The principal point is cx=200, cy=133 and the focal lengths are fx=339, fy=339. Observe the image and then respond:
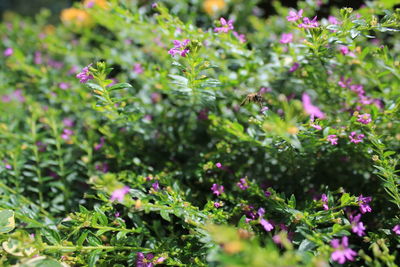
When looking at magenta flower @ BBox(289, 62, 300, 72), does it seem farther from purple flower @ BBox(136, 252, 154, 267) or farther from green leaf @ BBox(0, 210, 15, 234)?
green leaf @ BBox(0, 210, 15, 234)

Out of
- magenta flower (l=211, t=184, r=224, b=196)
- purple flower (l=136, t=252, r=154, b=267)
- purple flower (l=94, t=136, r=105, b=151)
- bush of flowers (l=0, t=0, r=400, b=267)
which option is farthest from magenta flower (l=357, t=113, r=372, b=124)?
purple flower (l=94, t=136, r=105, b=151)

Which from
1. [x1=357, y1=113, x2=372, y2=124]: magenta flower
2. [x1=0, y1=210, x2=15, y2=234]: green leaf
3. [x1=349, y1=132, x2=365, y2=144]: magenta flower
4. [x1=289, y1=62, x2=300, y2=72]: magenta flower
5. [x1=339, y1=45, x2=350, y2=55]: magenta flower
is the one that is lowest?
[x1=0, y1=210, x2=15, y2=234]: green leaf

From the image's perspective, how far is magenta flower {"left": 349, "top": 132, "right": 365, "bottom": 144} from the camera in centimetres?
113

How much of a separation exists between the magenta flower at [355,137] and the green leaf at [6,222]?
3.62 ft

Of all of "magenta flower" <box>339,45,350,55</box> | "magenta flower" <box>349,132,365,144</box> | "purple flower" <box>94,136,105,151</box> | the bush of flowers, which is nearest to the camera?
the bush of flowers

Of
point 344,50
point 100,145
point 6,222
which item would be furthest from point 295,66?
point 6,222

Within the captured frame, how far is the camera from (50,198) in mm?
1527

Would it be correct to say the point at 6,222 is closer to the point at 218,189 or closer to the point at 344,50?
the point at 218,189

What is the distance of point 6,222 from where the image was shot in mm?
1000

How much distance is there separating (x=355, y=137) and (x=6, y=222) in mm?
1143

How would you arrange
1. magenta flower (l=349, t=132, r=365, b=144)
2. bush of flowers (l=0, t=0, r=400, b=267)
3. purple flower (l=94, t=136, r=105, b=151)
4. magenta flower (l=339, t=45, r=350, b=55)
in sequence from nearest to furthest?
bush of flowers (l=0, t=0, r=400, b=267)
magenta flower (l=349, t=132, r=365, b=144)
magenta flower (l=339, t=45, r=350, b=55)
purple flower (l=94, t=136, r=105, b=151)

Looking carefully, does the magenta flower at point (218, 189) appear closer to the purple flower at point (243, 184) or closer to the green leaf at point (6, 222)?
the purple flower at point (243, 184)

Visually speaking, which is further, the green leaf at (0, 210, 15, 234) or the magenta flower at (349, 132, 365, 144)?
the magenta flower at (349, 132, 365, 144)

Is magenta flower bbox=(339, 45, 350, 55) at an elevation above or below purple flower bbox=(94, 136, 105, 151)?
above
